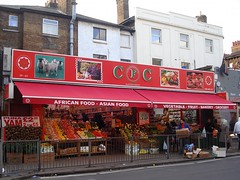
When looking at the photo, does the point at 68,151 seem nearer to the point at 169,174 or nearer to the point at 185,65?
the point at 169,174

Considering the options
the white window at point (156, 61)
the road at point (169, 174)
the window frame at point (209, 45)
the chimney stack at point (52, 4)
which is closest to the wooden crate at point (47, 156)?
the road at point (169, 174)

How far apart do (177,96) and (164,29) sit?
43.9 feet

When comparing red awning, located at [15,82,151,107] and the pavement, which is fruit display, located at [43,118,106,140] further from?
the pavement

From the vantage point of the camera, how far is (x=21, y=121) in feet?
47.4

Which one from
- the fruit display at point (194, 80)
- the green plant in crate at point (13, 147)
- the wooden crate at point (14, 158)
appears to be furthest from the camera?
the fruit display at point (194, 80)

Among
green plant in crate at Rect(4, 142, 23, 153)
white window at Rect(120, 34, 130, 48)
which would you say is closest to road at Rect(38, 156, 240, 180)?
green plant in crate at Rect(4, 142, 23, 153)

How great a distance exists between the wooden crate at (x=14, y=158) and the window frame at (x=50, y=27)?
51.8 ft

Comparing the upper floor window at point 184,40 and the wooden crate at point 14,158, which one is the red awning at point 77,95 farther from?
the upper floor window at point 184,40

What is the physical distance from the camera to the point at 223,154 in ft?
50.2

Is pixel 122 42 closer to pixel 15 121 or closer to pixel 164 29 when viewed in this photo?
pixel 164 29

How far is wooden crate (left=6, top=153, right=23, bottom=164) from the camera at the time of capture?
37.8ft

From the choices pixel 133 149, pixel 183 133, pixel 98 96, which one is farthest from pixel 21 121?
pixel 183 133

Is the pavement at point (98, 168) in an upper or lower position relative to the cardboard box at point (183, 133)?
lower

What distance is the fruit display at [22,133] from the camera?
13438 millimetres
